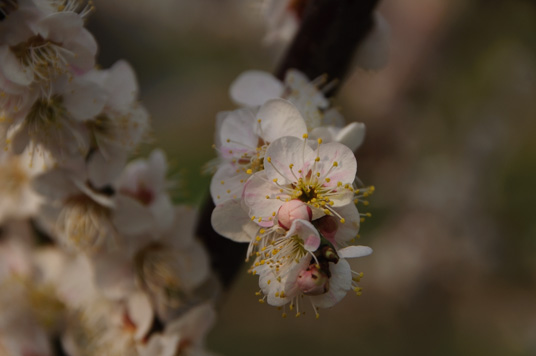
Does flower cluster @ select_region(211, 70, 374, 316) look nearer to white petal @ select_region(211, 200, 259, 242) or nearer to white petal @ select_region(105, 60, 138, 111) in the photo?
white petal @ select_region(211, 200, 259, 242)

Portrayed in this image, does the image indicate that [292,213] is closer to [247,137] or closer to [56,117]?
[247,137]

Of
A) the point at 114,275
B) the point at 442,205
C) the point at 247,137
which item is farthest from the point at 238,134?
the point at 442,205

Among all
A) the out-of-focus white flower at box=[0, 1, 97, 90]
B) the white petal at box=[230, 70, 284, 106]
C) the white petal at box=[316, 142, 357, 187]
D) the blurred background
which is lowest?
the blurred background

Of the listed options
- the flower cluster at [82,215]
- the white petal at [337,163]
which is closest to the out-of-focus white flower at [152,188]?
the flower cluster at [82,215]

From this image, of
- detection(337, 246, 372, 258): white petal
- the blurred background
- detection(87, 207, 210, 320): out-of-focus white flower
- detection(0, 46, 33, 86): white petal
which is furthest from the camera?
the blurred background

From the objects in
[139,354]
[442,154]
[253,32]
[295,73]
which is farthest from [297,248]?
[253,32]

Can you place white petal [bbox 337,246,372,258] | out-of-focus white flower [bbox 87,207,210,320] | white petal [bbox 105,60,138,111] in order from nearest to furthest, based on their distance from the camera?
white petal [bbox 337,246,372,258] → white petal [bbox 105,60,138,111] → out-of-focus white flower [bbox 87,207,210,320]

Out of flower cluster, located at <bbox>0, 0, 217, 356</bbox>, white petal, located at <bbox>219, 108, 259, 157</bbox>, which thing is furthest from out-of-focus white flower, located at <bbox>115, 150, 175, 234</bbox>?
white petal, located at <bbox>219, 108, 259, 157</bbox>

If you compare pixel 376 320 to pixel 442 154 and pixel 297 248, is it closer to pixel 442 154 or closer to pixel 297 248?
pixel 442 154
